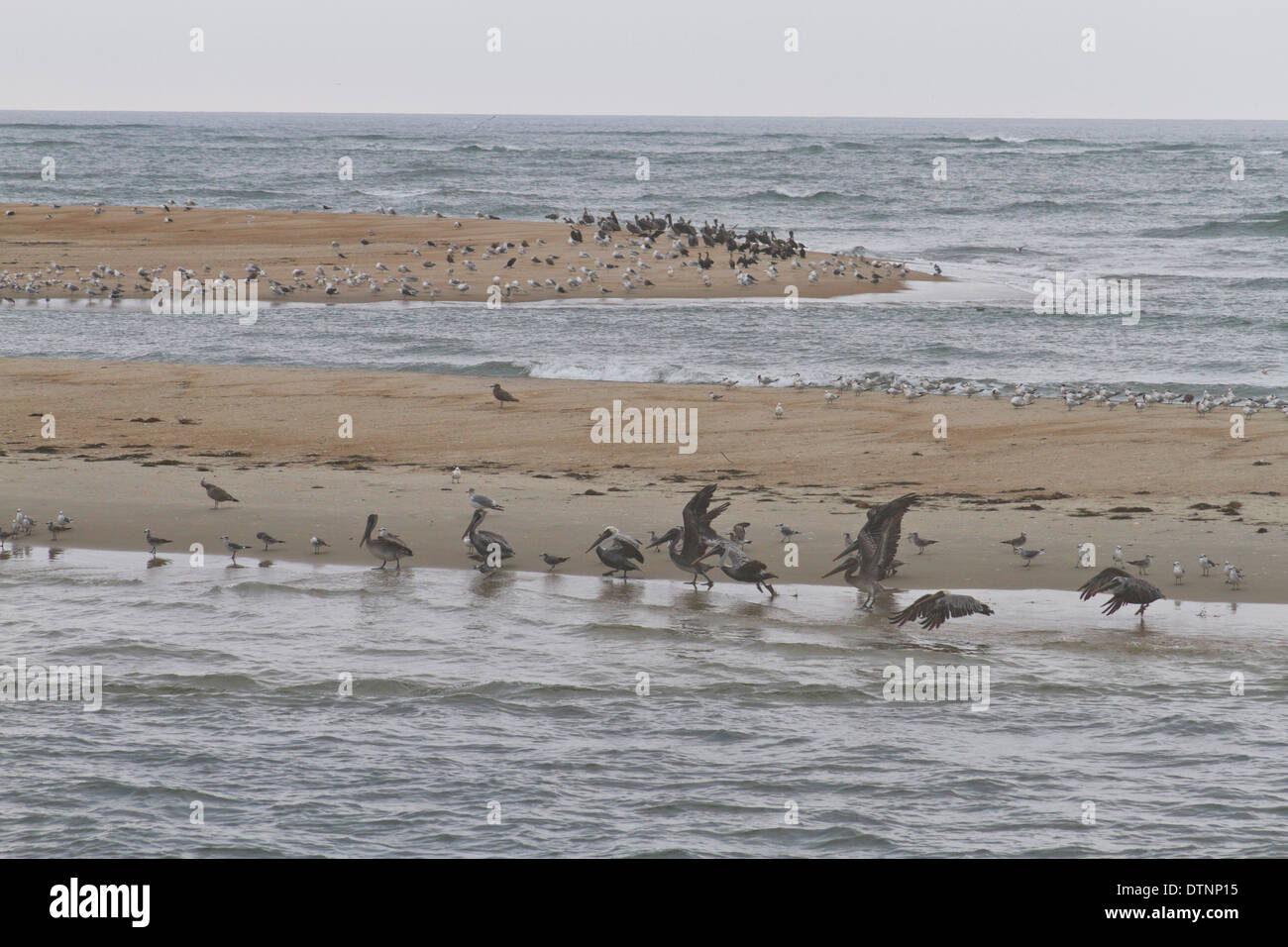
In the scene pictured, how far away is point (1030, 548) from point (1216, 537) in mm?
1896

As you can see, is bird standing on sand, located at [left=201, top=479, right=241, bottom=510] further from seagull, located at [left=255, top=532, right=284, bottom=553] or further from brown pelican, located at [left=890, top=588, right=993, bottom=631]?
brown pelican, located at [left=890, top=588, right=993, bottom=631]

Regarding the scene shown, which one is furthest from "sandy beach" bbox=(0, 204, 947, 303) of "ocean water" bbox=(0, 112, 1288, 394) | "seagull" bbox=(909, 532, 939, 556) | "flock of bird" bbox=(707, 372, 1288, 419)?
"seagull" bbox=(909, 532, 939, 556)

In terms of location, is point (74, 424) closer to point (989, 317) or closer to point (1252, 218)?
point (989, 317)

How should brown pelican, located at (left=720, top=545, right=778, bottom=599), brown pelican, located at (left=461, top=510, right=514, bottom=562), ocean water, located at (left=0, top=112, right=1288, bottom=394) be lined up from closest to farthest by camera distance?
brown pelican, located at (left=720, top=545, right=778, bottom=599)
brown pelican, located at (left=461, top=510, right=514, bottom=562)
ocean water, located at (left=0, top=112, right=1288, bottom=394)

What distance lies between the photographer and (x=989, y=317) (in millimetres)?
28344

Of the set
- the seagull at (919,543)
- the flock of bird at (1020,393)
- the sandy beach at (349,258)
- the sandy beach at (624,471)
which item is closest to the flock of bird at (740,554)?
the seagull at (919,543)

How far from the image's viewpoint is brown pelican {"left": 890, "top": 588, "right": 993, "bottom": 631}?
1014 cm

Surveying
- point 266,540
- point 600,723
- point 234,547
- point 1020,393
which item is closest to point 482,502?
point 266,540

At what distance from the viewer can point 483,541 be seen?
12039 millimetres

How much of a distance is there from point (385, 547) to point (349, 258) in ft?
88.7

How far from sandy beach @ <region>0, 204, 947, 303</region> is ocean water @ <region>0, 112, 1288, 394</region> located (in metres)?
1.85

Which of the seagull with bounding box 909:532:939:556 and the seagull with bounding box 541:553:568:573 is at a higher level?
the seagull with bounding box 909:532:939:556

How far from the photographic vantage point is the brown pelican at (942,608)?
33.3ft

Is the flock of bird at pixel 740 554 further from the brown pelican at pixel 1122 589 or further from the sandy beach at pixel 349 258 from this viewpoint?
the sandy beach at pixel 349 258
